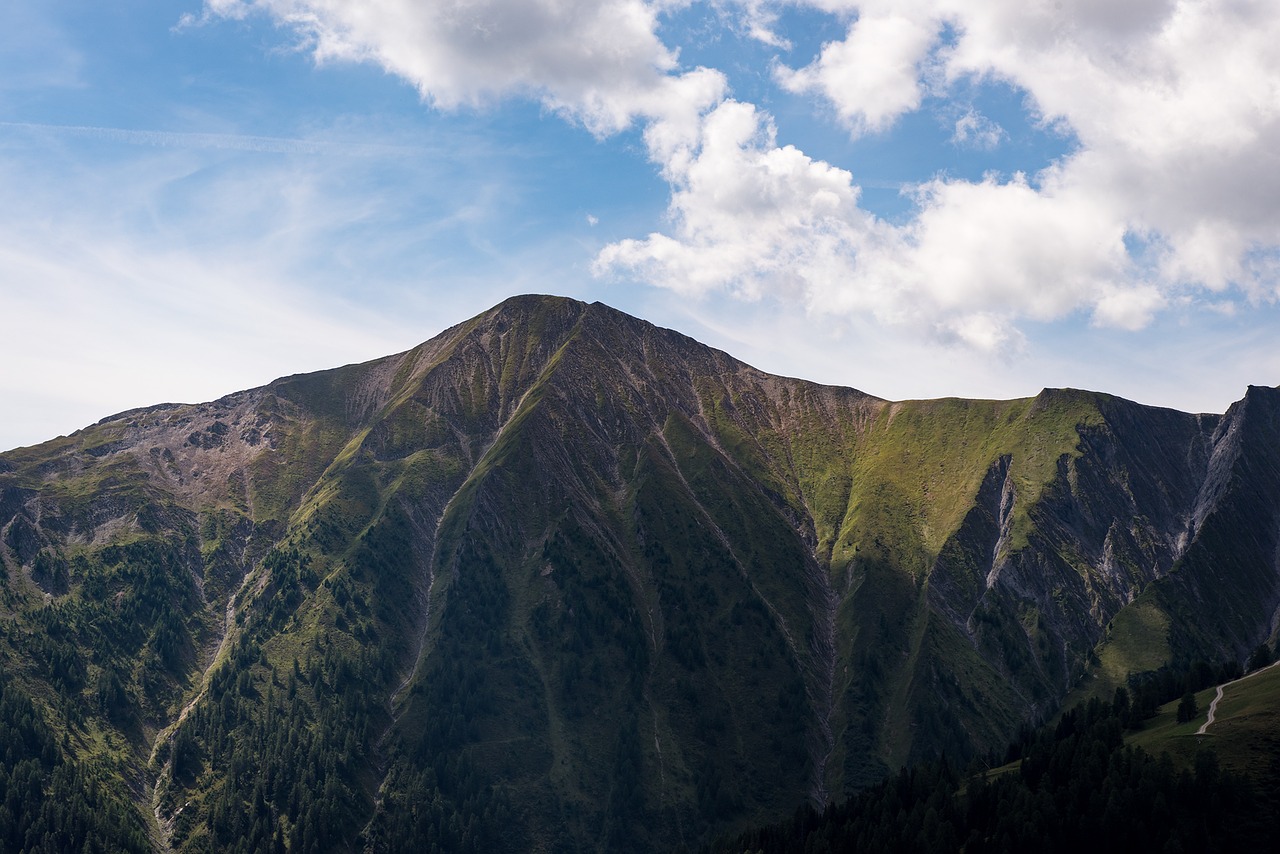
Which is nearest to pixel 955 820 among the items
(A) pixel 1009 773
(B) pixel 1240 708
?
(A) pixel 1009 773

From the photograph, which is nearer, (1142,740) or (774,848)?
(1142,740)

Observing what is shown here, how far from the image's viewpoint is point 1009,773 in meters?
190

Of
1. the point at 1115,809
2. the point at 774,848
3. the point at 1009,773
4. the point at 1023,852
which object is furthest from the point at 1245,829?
the point at 774,848

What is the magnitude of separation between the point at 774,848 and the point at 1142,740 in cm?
7924

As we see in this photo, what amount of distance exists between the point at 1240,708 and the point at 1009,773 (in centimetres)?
4626

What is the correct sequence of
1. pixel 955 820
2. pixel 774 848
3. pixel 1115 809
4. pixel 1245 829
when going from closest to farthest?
pixel 1245 829 → pixel 1115 809 → pixel 955 820 → pixel 774 848

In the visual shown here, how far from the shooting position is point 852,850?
604 feet

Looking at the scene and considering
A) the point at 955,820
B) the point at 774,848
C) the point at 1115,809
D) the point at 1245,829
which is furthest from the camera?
the point at 774,848

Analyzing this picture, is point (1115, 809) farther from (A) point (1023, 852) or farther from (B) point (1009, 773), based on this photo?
(B) point (1009, 773)

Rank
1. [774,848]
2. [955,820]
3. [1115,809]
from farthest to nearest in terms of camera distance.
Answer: [774,848]
[955,820]
[1115,809]

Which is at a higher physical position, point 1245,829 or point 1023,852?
point 1245,829

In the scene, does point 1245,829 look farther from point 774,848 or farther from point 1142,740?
point 774,848

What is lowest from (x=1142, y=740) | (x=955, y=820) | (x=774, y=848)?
(x=774, y=848)

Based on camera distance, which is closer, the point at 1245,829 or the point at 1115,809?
the point at 1245,829
